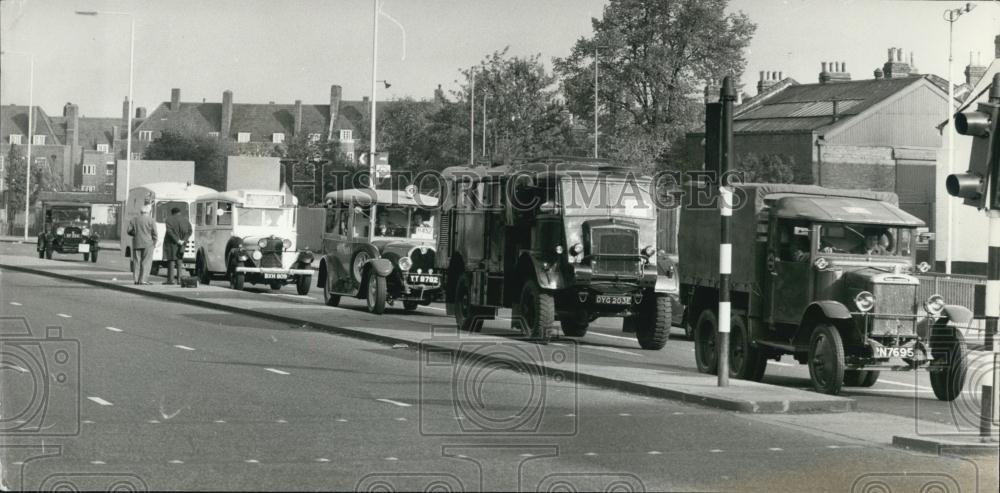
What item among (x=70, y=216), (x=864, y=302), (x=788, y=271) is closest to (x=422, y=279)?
(x=788, y=271)

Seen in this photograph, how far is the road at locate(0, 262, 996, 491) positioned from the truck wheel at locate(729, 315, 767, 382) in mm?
2528

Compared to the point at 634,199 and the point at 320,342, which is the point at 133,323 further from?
the point at 634,199

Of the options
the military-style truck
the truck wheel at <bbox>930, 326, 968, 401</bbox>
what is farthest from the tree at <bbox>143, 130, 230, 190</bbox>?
the truck wheel at <bbox>930, 326, 968, 401</bbox>

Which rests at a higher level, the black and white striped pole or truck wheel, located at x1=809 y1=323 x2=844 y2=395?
the black and white striped pole

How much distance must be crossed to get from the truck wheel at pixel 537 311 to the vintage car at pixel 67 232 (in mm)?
36275

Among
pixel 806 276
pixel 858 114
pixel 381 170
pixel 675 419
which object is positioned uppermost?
pixel 858 114

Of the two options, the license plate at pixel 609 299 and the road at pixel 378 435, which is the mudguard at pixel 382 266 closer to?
the license plate at pixel 609 299

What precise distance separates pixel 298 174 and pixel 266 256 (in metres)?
39.1

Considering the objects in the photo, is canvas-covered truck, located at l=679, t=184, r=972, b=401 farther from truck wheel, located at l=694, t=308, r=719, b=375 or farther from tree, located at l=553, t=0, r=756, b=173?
tree, located at l=553, t=0, r=756, b=173

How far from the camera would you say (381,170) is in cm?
4350

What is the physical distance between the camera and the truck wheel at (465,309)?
883 inches

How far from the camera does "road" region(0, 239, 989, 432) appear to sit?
46.3 feet

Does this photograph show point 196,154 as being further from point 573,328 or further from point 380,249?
point 573,328

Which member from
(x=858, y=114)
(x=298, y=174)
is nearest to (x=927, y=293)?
(x=858, y=114)
